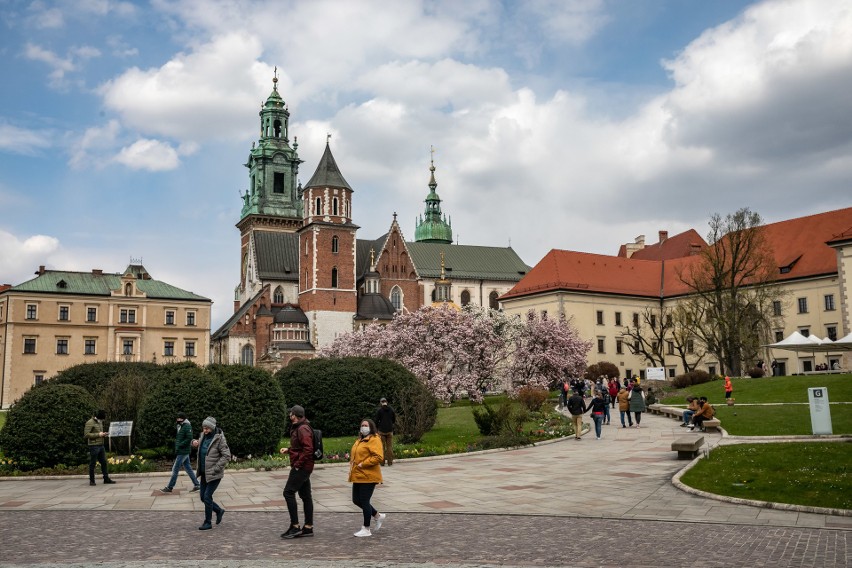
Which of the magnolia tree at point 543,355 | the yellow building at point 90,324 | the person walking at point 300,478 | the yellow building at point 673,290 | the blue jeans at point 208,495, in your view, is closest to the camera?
the person walking at point 300,478

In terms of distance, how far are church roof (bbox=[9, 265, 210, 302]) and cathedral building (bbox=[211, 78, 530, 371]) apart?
7.23m

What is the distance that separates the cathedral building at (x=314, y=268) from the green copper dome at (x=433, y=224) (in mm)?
18626

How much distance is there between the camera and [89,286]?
81.4 metres

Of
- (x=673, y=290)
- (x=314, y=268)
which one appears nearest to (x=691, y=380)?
(x=673, y=290)

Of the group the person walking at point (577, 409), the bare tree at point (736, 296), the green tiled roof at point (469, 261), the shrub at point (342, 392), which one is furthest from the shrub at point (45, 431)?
the green tiled roof at point (469, 261)

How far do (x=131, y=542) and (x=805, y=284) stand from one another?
60.9 meters

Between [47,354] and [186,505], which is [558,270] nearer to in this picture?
[47,354]

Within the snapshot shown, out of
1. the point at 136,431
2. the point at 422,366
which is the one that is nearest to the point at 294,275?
the point at 422,366

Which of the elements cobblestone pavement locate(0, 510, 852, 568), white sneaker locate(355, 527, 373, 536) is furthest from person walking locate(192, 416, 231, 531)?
white sneaker locate(355, 527, 373, 536)

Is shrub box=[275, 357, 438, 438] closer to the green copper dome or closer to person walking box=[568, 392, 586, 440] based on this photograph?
person walking box=[568, 392, 586, 440]

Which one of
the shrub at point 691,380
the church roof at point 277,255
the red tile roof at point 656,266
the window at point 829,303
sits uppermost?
the church roof at point 277,255

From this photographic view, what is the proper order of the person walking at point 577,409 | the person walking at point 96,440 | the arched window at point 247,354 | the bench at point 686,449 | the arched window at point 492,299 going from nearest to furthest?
the person walking at point 96,440
the bench at point 686,449
the person walking at point 577,409
the arched window at point 247,354
the arched window at point 492,299

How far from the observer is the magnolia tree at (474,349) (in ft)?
169

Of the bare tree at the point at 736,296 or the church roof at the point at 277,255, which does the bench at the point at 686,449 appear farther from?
the church roof at the point at 277,255
